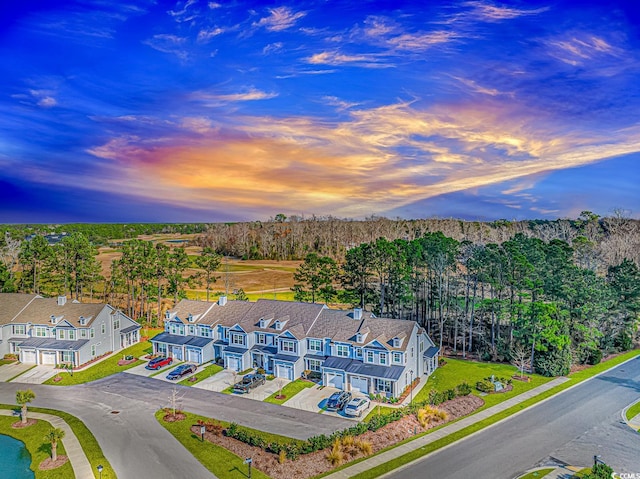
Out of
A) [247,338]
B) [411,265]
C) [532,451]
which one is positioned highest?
[411,265]

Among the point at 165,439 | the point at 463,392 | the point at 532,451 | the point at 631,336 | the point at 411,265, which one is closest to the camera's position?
the point at 532,451

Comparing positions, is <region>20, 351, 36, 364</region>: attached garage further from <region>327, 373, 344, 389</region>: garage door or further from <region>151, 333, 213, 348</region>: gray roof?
<region>327, 373, 344, 389</region>: garage door

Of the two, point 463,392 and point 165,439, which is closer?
point 165,439

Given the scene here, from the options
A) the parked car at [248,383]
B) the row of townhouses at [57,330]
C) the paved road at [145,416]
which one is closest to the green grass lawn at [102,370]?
the paved road at [145,416]

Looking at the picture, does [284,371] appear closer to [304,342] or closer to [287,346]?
[287,346]

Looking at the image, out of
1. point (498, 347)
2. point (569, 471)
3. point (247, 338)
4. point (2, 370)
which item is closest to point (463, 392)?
point (569, 471)

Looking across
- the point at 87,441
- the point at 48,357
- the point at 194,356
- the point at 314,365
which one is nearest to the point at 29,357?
the point at 48,357

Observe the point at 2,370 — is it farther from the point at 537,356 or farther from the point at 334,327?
the point at 537,356

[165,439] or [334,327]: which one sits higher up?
[334,327]
